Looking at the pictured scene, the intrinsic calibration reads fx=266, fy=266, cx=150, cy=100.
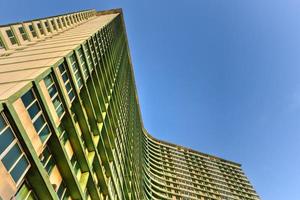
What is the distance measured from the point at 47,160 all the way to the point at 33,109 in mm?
3611

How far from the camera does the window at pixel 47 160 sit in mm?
14952

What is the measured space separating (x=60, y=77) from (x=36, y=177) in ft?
21.0

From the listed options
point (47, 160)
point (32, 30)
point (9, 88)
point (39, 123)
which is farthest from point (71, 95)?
point (32, 30)

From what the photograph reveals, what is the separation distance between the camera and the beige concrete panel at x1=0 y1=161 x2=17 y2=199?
10.4 metres

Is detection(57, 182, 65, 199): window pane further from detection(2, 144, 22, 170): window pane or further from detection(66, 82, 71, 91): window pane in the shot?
detection(66, 82, 71, 91): window pane

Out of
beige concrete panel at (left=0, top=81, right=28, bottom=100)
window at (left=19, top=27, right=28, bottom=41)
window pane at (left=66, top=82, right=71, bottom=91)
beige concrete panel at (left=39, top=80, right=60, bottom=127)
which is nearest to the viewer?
beige concrete panel at (left=0, top=81, right=28, bottom=100)

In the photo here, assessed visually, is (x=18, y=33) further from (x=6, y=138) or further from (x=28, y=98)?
(x=6, y=138)

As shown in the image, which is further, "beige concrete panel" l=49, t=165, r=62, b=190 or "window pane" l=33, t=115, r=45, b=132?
"beige concrete panel" l=49, t=165, r=62, b=190

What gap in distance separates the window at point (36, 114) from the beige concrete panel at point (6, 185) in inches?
114

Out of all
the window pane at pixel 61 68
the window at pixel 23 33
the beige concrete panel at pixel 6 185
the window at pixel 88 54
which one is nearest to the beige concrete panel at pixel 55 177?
the beige concrete panel at pixel 6 185

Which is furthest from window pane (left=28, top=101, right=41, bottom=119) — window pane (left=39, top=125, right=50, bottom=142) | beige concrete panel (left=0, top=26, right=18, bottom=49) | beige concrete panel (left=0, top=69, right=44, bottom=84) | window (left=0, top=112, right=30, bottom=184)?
beige concrete panel (left=0, top=26, right=18, bottom=49)

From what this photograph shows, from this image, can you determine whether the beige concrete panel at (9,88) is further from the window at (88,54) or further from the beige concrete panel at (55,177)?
the window at (88,54)

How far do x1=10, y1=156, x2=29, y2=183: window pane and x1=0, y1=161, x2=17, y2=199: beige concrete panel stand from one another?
0.32 m

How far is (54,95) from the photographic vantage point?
15.9 metres
